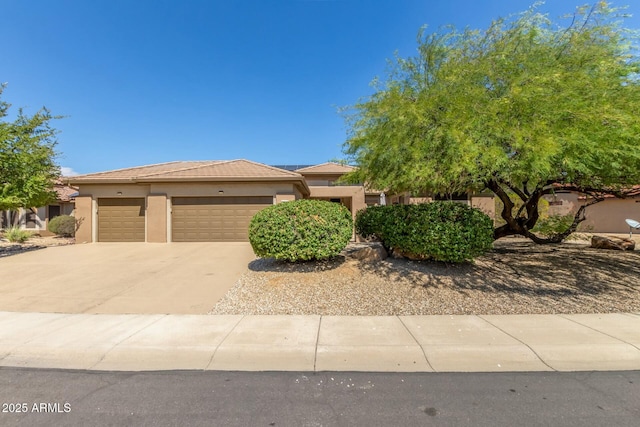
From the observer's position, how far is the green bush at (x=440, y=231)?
7.22 metres

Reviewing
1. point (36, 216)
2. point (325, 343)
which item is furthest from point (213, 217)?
point (36, 216)

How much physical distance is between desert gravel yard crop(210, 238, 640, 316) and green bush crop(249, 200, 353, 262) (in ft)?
1.94

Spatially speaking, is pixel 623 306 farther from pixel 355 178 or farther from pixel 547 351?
pixel 355 178

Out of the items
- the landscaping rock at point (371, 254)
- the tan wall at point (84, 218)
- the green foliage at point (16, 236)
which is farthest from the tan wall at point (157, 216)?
the landscaping rock at point (371, 254)

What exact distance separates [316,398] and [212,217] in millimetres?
12587

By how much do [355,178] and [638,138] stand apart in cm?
646

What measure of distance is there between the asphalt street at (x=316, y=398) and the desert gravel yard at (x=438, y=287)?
206 cm

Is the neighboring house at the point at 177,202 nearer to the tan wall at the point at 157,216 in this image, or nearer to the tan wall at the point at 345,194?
the tan wall at the point at 157,216

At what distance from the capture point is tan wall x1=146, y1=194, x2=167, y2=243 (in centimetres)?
1426

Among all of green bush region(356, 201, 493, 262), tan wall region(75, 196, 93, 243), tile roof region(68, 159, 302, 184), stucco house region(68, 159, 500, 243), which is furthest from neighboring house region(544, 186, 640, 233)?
tan wall region(75, 196, 93, 243)

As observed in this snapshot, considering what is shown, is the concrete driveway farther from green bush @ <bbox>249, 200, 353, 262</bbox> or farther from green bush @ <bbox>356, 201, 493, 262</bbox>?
green bush @ <bbox>356, 201, 493, 262</bbox>

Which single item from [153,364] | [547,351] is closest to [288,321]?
[153,364]

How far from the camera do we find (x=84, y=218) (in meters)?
14.7

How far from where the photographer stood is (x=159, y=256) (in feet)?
35.8
